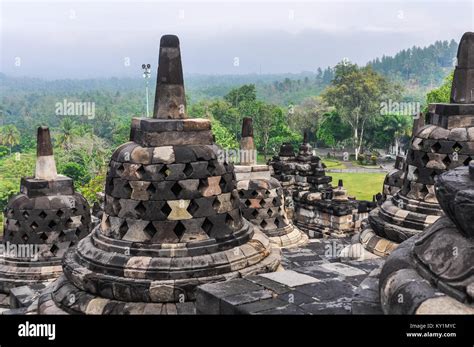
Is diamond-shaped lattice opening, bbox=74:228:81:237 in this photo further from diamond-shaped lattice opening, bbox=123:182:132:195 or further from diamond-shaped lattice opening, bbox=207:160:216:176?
diamond-shaped lattice opening, bbox=207:160:216:176

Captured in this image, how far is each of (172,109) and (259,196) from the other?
20.4 ft

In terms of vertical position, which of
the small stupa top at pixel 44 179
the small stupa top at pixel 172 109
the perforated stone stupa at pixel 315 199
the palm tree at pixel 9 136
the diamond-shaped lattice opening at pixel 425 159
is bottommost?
the palm tree at pixel 9 136

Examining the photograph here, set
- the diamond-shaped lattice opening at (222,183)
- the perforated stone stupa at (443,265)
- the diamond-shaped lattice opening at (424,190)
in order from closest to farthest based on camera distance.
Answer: the perforated stone stupa at (443,265)
the diamond-shaped lattice opening at (222,183)
the diamond-shaped lattice opening at (424,190)

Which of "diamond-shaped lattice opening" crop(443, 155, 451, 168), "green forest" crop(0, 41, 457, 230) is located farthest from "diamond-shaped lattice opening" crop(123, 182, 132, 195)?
"green forest" crop(0, 41, 457, 230)

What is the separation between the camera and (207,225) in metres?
5.74

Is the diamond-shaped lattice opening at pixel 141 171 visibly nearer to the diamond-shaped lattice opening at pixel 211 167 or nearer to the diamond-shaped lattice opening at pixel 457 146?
the diamond-shaped lattice opening at pixel 211 167

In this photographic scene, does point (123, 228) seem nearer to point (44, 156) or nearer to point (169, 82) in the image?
point (169, 82)

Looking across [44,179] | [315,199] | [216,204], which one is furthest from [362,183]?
[216,204]

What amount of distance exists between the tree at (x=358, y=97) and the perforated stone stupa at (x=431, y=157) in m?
48.1

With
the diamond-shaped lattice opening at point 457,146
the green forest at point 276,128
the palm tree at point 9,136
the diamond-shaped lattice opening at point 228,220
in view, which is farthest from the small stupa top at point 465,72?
the palm tree at point 9,136

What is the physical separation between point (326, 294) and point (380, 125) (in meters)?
54.7

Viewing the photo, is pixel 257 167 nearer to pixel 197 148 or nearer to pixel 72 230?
pixel 72 230

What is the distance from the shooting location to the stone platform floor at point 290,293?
13.0ft

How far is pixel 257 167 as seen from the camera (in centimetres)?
1211
